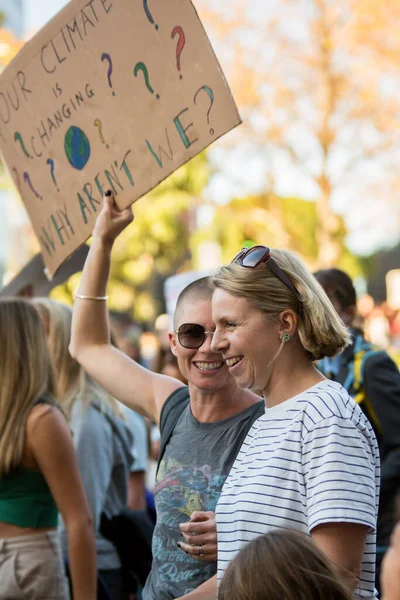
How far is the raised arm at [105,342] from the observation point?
2.82m

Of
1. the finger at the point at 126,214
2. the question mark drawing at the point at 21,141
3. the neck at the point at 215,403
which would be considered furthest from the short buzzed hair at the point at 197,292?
the question mark drawing at the point at 21,141

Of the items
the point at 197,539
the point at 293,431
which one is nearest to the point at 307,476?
the point at 293,431

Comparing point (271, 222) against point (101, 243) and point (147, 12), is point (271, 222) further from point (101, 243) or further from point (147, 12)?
point (147, 12)

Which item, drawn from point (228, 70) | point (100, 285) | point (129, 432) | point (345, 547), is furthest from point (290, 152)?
point (345, 547)

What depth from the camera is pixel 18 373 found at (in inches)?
125

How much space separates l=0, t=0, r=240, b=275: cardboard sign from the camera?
2.50 meters

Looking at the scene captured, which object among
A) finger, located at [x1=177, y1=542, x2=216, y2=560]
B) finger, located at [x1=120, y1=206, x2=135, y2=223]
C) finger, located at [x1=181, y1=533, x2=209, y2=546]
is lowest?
finger, located at [x1=177, y1=542, x2=216, y2=560]

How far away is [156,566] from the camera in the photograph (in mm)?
2500

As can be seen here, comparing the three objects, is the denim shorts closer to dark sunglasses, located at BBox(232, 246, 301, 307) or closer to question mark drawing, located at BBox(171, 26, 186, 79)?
dark sunglasses, located at BBox(232, 246, 301, 307)

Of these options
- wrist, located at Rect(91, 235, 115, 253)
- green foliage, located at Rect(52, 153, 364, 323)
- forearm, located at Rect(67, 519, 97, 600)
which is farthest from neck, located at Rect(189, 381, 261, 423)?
green foliage, located at Rect(52, 153, 364, 323)

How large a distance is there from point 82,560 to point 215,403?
0.96m

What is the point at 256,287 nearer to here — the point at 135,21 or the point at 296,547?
the point at 296,547

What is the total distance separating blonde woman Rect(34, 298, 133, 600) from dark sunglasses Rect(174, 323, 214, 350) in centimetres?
157

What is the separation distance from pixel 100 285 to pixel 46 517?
0.85 meters
